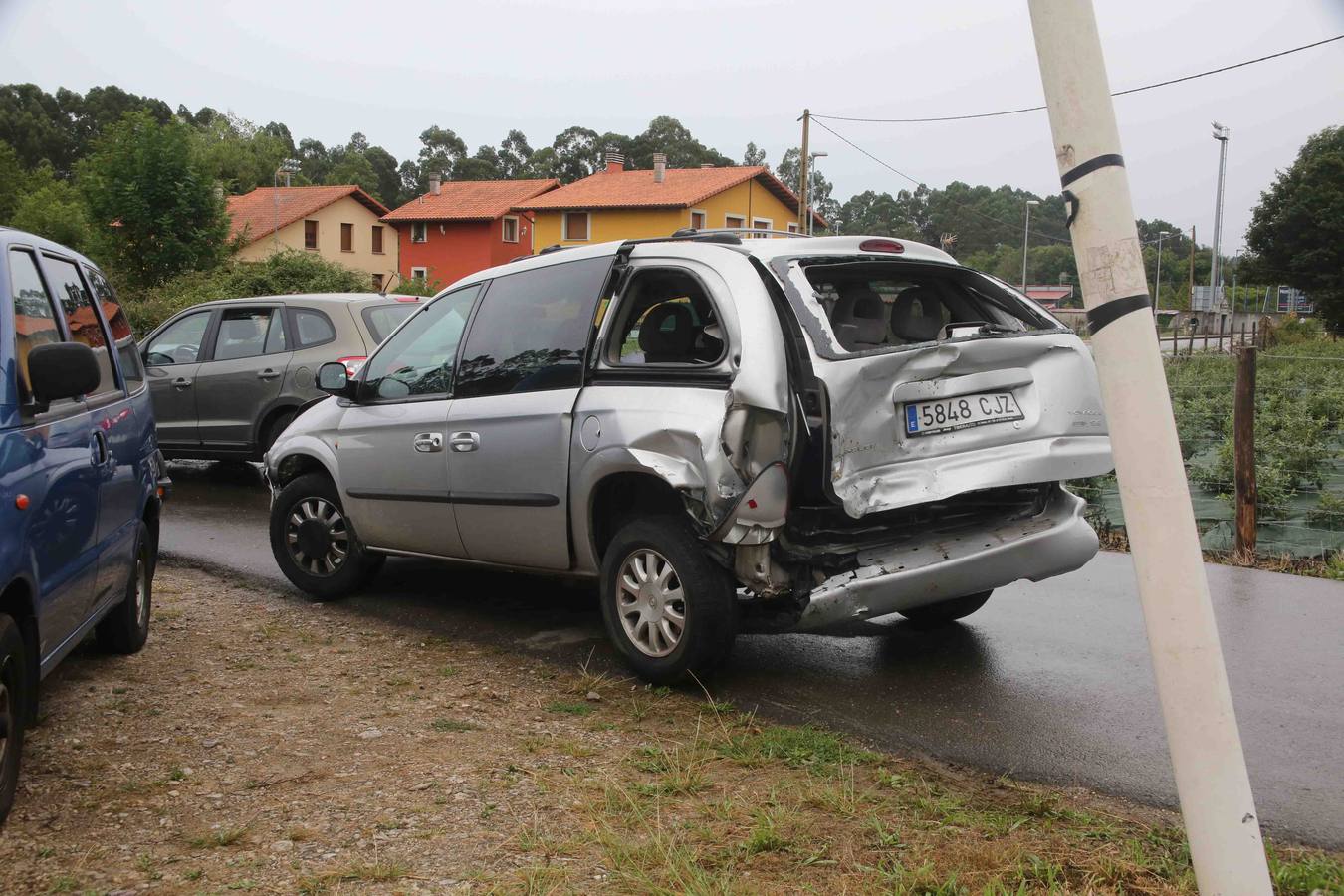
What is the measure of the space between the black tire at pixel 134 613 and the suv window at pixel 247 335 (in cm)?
575

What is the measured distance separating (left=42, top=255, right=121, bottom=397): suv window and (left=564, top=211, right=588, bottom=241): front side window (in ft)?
190

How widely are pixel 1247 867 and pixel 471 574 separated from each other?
5777mm

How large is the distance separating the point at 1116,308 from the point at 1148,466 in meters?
0.38

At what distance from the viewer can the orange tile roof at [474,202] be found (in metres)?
65.4

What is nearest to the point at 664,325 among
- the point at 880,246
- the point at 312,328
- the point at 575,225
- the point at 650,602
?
the point at 880,246

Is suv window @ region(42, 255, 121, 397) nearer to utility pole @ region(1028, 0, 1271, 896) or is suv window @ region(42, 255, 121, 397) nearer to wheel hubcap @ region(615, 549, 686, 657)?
wheel hubcap @ region(615, 549, 686, 657)

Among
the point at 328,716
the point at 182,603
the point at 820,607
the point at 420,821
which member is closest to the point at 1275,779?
the point at 820,607

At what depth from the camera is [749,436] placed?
4828 mm

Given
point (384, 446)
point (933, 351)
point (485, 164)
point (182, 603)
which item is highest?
point (485, 164)

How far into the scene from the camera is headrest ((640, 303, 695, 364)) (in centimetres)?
573

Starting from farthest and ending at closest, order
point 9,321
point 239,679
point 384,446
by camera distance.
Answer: point 384,446
point 239,679
point 9,321

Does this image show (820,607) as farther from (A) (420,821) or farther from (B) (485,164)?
(B) (485,164)

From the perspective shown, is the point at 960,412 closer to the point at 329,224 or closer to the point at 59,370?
the point at 59,370

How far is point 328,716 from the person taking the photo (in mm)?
4867
